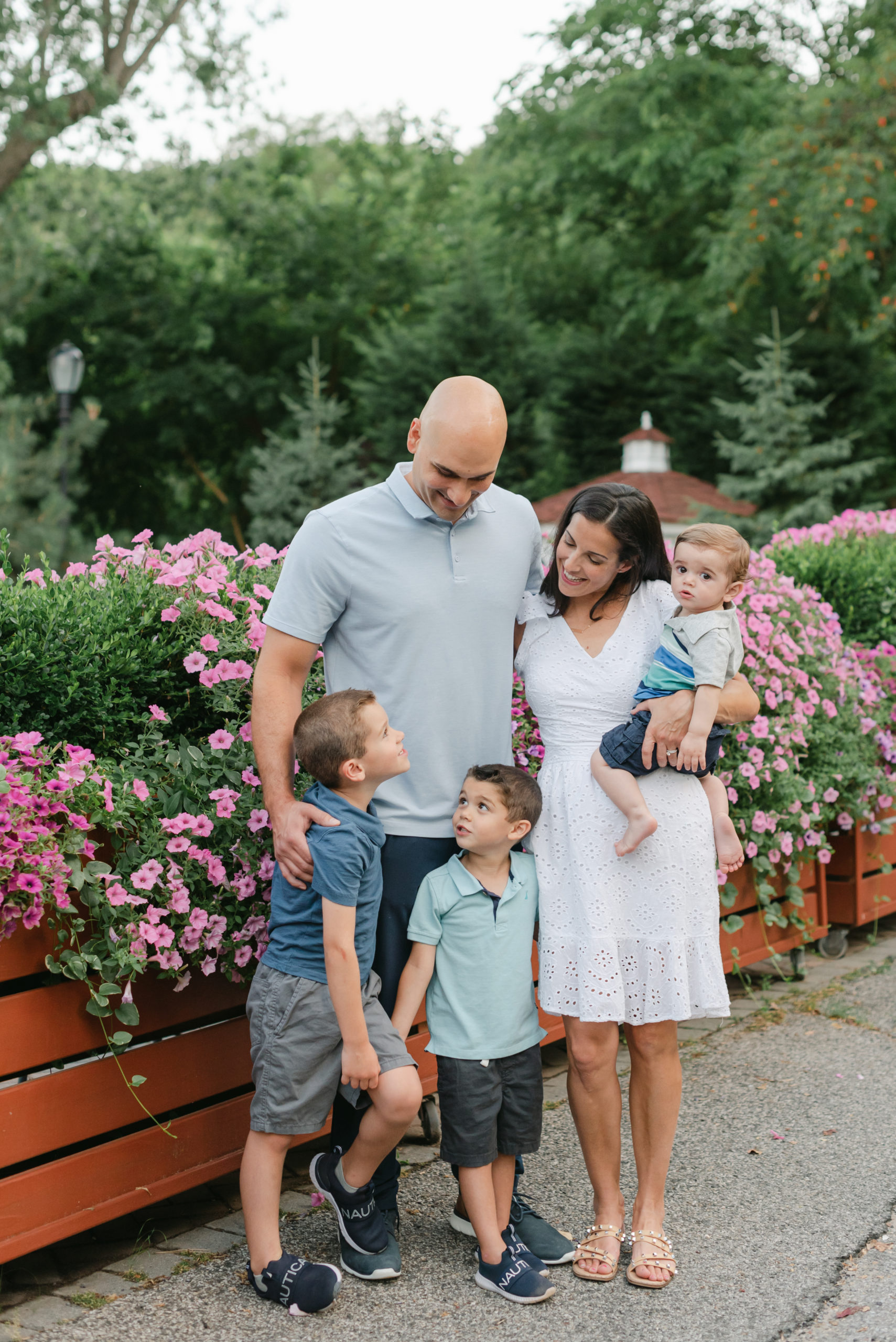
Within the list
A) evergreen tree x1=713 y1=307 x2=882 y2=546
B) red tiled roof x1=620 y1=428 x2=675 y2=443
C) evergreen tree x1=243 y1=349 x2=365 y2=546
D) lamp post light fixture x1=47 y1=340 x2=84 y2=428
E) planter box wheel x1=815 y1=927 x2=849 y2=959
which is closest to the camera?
planter box wheel x1=815 y1=927 x2=849 y2=959

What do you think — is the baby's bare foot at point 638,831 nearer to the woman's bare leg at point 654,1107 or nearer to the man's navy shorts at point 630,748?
the man's navy shorts at point 630,748

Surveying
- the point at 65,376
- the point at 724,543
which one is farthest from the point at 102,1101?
the point at 65,376

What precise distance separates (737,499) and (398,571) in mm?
14260

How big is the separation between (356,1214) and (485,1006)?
55 cm

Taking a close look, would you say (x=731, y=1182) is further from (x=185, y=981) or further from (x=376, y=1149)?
(x=185, y=981)

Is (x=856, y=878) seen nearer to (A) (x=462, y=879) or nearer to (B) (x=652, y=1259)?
(B) (x=652, y=1259)

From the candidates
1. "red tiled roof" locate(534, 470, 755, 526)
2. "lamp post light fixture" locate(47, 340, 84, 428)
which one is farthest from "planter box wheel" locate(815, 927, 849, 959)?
"lamp post light fixture" locate(47, 340, 84, 428)

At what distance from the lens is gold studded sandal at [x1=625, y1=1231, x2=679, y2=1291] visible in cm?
258

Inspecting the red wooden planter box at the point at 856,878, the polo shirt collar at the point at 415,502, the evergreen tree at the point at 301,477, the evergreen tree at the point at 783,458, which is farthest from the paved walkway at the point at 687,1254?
the evergreen tree at the point at 301,477

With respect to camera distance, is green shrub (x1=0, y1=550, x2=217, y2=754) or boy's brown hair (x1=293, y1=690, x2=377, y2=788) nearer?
boy's brown hair (x1=293, y1=690, x2=377, y2=788)

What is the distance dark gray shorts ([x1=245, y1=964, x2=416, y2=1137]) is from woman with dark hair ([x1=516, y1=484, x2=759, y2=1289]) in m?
0.40

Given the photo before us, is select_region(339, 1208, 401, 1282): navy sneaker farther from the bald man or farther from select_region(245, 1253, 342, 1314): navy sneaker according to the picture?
select_region(245, 1253, 342, 1314): navy sneaker

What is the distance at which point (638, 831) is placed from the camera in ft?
8.43

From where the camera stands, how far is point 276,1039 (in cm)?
247
